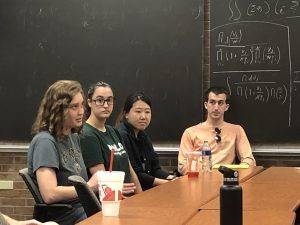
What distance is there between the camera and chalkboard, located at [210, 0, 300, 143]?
504cm

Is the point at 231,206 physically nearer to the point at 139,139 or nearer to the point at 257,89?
the point at 139,139

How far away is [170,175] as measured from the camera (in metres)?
4.66

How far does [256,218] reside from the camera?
2215mm

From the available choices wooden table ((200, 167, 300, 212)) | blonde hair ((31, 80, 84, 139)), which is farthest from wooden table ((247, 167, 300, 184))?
blonde hair ((31, 80, 84, 139))

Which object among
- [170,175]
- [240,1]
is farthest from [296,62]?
[170,175]

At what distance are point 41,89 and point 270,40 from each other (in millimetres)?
2231

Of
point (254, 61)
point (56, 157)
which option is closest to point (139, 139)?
point (254, 61)

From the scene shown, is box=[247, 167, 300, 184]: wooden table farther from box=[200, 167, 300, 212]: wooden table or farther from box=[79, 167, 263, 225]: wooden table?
box=[79, 167, 263, 225]: wooden table

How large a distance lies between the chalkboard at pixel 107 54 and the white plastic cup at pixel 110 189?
9.94 feet

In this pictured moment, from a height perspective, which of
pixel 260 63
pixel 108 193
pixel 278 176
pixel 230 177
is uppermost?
pixel 260 63

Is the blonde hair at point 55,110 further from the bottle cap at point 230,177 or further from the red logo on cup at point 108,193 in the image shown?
the bottle cap at point 230,177

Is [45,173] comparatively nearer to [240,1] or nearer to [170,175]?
[170,175]

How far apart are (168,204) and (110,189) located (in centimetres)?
54

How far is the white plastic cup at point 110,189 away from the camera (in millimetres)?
2135
